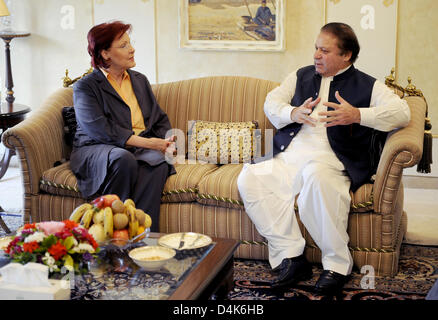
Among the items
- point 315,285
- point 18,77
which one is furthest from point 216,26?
point 315,285

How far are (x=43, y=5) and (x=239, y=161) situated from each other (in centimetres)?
302

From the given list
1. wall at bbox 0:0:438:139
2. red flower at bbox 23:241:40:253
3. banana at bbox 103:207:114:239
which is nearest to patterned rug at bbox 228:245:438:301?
banana at bbox 103:207:114:239

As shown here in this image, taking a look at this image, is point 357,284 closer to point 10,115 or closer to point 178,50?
point 10,115

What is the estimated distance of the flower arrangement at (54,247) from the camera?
224 centimetres

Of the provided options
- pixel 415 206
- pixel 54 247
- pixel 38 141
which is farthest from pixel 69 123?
pixel 415 206

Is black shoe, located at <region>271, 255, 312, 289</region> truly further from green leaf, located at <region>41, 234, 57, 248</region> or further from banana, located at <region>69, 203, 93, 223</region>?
green leaf, located at <region>41, 234, 57, 248</region>

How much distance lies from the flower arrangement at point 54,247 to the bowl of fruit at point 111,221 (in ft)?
0.96

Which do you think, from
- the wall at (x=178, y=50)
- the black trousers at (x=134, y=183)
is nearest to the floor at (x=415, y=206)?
the wall at (x=178, y=50)

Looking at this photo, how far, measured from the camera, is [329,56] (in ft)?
12.2

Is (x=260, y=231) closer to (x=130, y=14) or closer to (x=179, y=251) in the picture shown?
A: (x=179, y=251)

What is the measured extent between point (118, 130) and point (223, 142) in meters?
0.73

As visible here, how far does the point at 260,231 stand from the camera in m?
Result: 3.55

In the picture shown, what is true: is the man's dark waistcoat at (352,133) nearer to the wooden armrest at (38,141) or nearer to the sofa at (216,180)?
the sofa at (216,180)

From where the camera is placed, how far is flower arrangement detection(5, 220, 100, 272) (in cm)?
224
